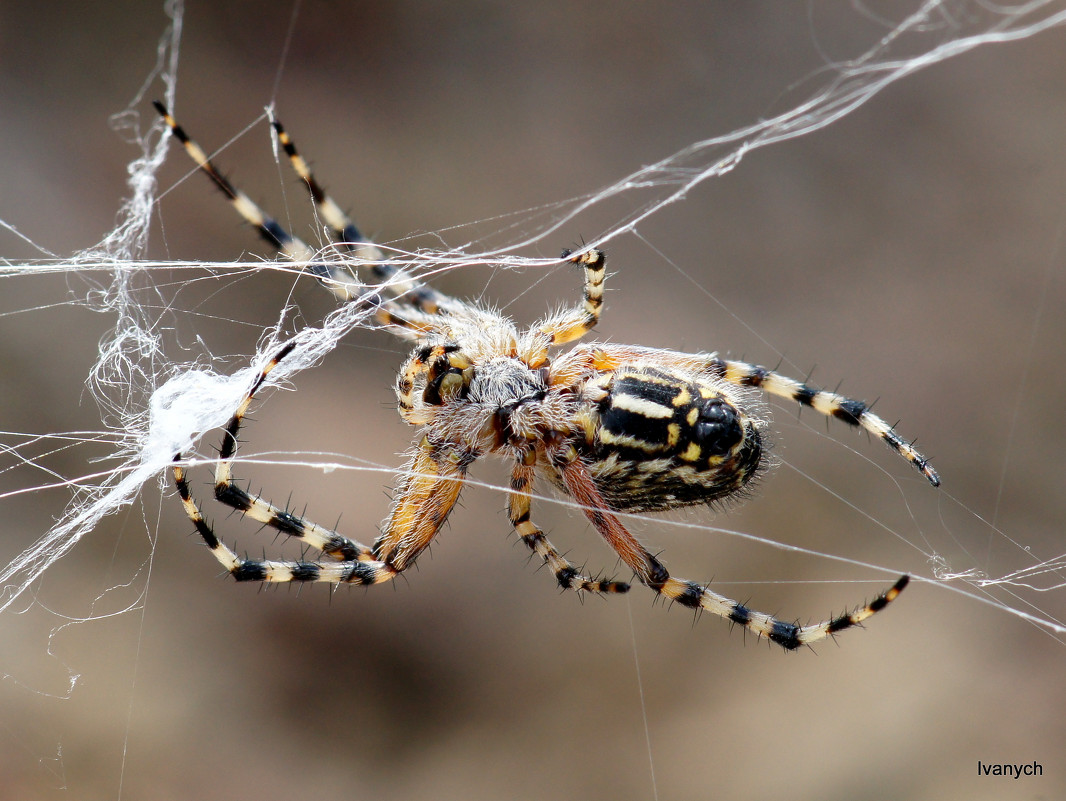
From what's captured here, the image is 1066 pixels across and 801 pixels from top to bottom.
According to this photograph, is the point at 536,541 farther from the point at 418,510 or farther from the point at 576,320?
the point at 576,320

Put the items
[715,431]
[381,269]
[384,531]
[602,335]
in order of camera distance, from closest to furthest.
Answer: [715,431] < [384,531] < [381,269] < [602,335]

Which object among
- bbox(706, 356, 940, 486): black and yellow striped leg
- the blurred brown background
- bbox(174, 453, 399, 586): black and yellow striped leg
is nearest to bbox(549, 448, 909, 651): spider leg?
bbox(706, 356, 940, 486): black and yellow striped leg

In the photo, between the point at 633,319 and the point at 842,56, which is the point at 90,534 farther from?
the point at 842,56

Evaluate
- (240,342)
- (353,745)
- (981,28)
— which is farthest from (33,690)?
(981,28)

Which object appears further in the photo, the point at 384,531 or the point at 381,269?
the point at 381,269

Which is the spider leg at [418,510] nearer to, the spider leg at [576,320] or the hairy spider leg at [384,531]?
the hairy spider leg at [384,531]

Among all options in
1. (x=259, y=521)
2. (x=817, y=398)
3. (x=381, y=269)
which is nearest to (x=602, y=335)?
(x=381, y=269)
